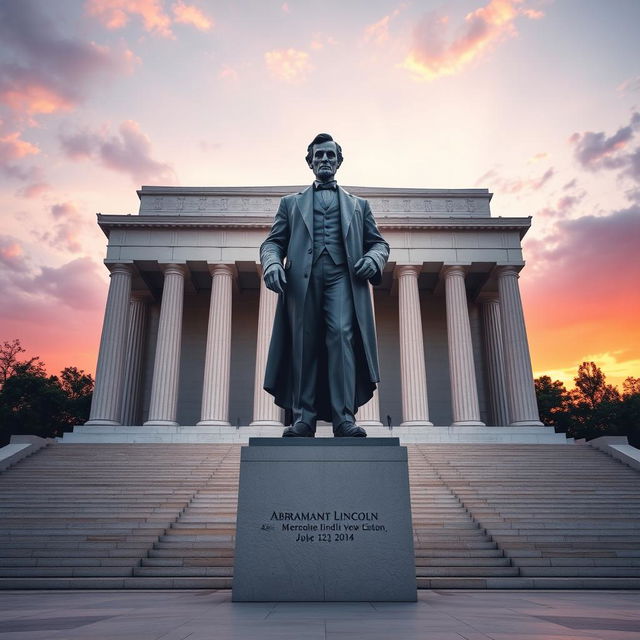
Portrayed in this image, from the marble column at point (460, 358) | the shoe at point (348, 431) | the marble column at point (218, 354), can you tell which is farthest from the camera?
the marble column at point (460, 358)

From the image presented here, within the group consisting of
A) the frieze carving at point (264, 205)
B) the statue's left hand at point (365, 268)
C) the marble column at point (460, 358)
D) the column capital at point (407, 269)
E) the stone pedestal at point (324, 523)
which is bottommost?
the stone pedestal at point (324, 523)

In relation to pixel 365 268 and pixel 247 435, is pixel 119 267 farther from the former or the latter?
pixel 365 268

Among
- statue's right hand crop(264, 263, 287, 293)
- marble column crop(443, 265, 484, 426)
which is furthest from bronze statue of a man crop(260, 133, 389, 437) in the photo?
marble column crop(443, 265, 484, 426)

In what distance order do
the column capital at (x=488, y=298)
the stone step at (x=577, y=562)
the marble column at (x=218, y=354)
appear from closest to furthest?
the stone step at (x=577, y=562), the marble column at (x=218, y=354), the column capital at (x=488, y=298)

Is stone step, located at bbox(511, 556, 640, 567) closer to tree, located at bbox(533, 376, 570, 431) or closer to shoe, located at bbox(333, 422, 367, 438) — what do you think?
shoe, located at bbox(333, 422, 367, 438)

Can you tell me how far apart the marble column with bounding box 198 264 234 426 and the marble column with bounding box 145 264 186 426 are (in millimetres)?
2310

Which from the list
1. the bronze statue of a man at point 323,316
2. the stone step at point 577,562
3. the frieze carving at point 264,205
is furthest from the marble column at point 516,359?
the bronze statue of a man at point 323,316

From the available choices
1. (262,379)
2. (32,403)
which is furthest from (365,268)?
(32,403)

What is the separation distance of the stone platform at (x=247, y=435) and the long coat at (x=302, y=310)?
2731 cm

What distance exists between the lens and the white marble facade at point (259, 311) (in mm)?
39406

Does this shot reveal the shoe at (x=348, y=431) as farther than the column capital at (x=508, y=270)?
No

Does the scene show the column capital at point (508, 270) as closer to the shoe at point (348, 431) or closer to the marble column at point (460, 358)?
the marble column at point (460, 358)

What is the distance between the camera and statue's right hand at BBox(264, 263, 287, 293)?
8.47 m

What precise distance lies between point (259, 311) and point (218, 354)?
5132mm
